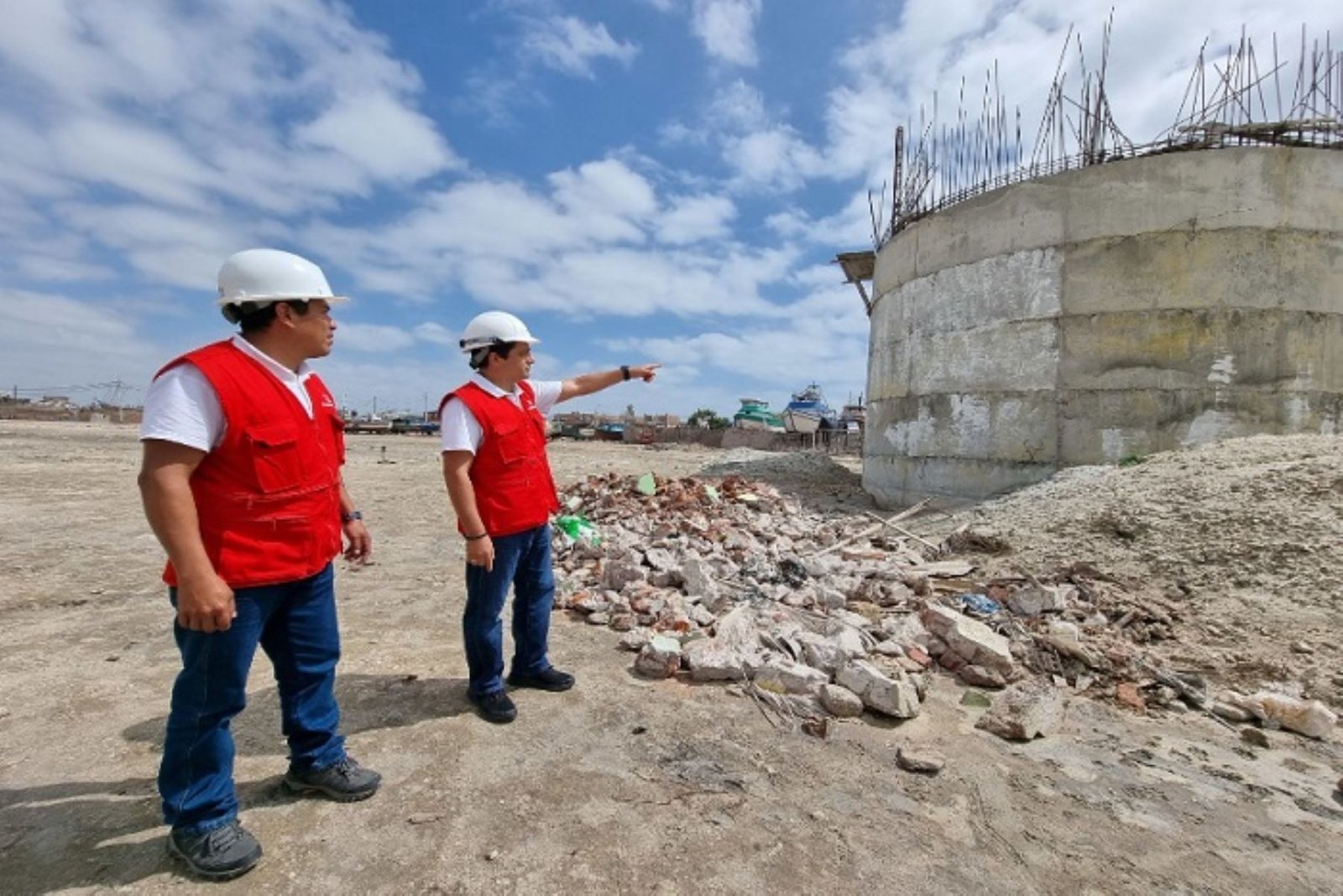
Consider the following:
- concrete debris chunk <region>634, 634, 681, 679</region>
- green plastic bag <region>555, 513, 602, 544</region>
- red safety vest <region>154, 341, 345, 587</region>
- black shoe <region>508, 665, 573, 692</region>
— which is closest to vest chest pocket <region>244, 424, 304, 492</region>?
red safety vest <region>154, 341, 345, 587</region>

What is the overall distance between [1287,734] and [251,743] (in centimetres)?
473

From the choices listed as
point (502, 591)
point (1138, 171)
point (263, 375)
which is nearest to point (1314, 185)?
point (1138, 171)

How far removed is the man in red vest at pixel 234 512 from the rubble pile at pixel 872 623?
202 centimetres

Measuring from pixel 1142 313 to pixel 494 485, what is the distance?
7240 mm

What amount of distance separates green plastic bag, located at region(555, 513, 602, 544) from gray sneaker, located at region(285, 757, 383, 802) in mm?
3937

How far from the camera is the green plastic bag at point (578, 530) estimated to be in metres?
6.42

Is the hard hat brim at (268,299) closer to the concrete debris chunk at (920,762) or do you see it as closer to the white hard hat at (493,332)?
the white hard hat at (493,332)

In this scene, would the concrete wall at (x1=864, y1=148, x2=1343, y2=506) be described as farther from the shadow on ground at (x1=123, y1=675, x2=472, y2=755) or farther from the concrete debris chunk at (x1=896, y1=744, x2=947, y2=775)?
the shadow on ground at (x1=123, y1=675, x2=472, y2=755)

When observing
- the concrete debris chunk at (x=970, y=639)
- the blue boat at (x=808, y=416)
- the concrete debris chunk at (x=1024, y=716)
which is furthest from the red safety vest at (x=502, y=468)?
the blue boat at (x=808, y=416)

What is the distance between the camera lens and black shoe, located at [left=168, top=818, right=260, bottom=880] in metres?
1.93

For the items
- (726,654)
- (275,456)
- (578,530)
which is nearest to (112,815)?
(275,456)

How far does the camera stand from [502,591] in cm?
302

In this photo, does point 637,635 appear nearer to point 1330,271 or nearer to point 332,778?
point 332,778

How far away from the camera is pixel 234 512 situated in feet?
6.35
